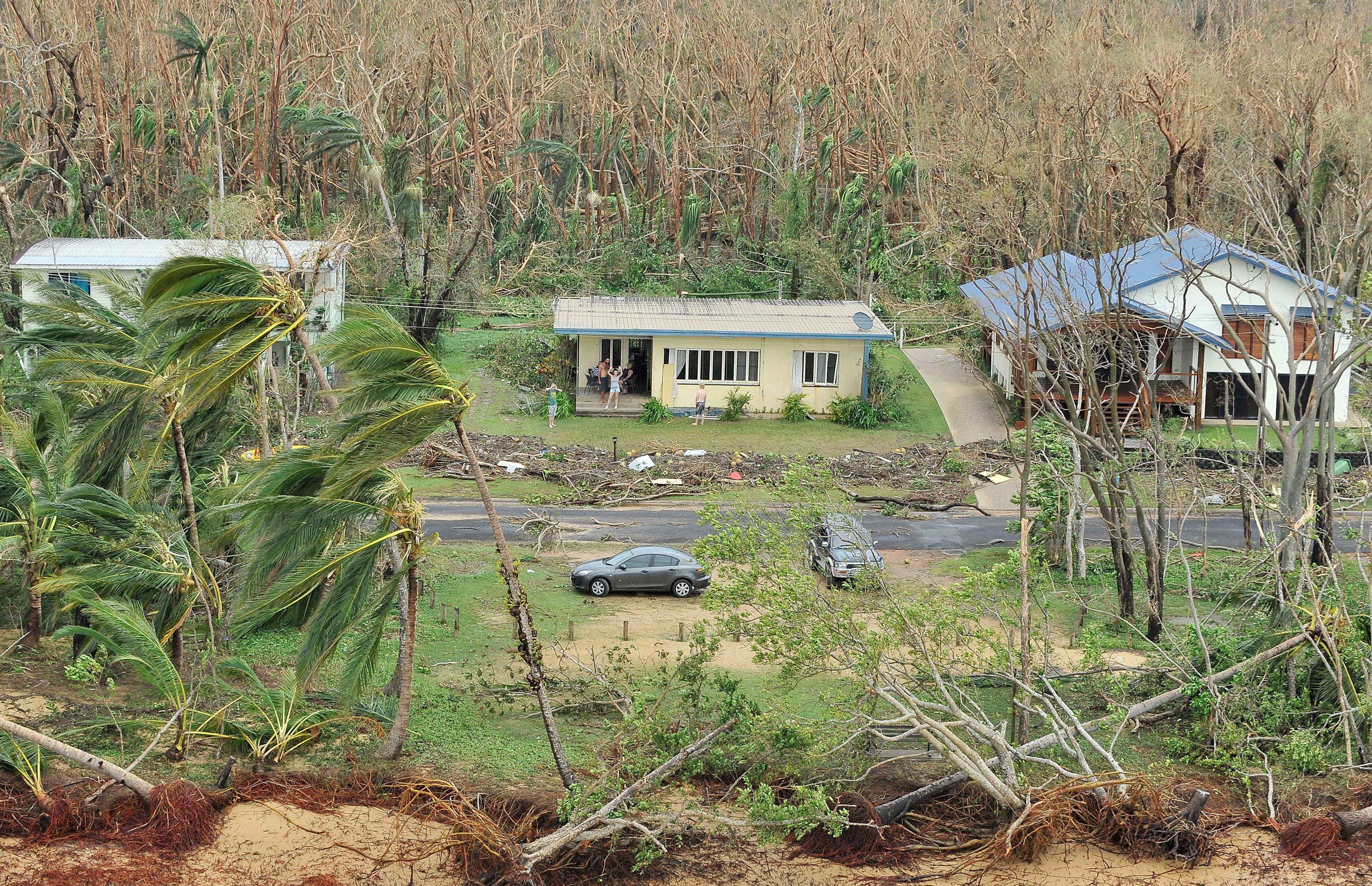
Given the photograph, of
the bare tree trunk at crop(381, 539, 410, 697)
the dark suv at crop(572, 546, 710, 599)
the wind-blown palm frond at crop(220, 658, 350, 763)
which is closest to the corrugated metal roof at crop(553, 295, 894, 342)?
the dark suv at crop(572, 546, 710, 599)

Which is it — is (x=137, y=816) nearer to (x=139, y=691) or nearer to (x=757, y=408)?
(x=139, y=691)

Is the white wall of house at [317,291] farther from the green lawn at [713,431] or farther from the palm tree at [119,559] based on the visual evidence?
the palm tree at [119,559]

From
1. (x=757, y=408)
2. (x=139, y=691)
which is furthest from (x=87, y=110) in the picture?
(x=139, y=691)

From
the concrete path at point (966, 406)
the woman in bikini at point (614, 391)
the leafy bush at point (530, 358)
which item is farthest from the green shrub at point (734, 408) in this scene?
the concrete path at point (966, 406)

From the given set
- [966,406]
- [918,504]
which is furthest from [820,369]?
[918,504]

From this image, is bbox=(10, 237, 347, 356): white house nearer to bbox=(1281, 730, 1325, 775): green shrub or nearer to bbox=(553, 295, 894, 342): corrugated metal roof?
bbox=(553, 295, 894, 342): corrugated metal roof
